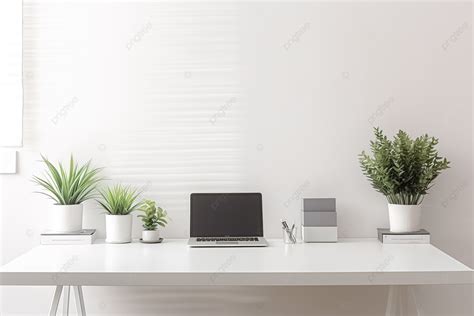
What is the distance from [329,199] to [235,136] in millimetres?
549

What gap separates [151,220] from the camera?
2447 mm

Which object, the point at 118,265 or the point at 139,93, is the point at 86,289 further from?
the point at 139,93

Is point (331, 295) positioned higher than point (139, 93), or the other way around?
point (139, 93)

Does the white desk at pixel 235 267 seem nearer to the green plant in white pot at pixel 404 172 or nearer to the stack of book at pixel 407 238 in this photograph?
the stack of book at pixel 407 238

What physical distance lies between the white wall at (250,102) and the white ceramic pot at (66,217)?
155 mm

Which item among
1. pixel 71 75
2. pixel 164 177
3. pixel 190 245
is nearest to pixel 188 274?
pixel 190 245

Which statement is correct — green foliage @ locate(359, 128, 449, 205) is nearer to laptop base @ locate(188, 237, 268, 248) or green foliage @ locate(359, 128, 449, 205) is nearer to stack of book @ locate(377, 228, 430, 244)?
stack of book @ locate(377, 228, 430, 244)

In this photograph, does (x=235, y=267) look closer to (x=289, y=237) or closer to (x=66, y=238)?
(x=289, y=237)

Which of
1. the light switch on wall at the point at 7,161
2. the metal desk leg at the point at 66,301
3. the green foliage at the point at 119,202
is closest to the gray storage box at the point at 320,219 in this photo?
the green foliage at the point at 119,202

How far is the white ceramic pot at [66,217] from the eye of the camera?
2.43m

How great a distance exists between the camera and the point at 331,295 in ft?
8.46

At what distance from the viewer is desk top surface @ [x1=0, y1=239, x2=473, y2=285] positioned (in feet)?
6.08

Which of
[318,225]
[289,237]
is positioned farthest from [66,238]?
[318,225]

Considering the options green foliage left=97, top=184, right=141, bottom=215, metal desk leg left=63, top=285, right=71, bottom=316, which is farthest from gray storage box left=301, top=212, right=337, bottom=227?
metal desk leg left=63, top=285, right=71, bottom=316
